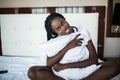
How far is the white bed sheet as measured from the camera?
1.46m

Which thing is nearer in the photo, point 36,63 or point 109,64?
point 109,64

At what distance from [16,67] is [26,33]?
549 mm

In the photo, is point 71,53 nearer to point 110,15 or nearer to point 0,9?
point 110,15

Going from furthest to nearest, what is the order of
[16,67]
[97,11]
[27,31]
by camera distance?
[27,31] → [97,11] → [16,67]

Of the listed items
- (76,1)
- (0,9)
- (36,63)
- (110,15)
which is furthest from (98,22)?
(0,9)

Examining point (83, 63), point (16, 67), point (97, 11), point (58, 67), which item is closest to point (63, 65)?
point (58, 67)

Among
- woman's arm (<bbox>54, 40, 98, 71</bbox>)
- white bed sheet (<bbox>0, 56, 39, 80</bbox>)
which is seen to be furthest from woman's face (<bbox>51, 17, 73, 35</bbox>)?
white bed sheet (<bbox>0, 56, 39, 80</bbox>)

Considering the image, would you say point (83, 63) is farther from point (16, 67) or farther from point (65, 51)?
point (16, 67)

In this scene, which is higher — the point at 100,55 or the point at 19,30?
the point at 19,30

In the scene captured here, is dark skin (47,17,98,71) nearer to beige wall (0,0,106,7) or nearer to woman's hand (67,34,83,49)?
woman's hand (67,34,83,49)

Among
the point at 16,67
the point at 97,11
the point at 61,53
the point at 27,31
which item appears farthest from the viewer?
the point at 27,31

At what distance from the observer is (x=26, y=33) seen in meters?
2.14

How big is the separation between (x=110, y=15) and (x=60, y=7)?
573 mm

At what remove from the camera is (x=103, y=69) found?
3.81ft
